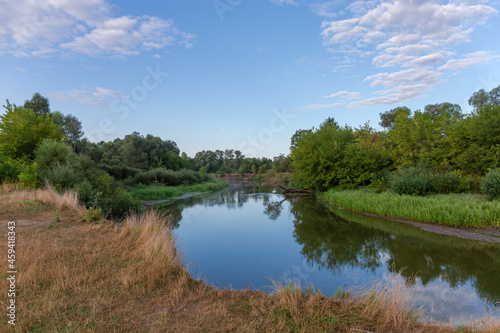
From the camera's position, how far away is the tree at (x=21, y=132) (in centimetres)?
1803

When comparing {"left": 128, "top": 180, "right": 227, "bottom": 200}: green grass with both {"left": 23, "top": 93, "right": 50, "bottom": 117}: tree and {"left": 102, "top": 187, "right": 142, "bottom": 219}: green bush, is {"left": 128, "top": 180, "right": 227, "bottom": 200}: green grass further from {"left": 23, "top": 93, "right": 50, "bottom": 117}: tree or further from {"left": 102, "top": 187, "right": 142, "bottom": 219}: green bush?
{"left": 23, "top": 93, "right": 50, "bottom": 117}: tree

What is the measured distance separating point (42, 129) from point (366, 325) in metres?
23.5

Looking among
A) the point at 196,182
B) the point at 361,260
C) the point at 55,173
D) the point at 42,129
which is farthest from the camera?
the point at 196,182

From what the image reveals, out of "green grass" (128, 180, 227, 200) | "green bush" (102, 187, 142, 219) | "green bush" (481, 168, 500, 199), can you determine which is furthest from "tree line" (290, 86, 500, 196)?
"green bush" (102, 187, 142, 219)

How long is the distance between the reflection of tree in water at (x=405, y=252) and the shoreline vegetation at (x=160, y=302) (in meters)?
2.69

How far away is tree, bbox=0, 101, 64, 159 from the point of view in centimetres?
1803

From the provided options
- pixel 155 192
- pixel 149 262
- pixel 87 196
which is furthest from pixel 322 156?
pixel 149 262

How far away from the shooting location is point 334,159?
24.8 metres

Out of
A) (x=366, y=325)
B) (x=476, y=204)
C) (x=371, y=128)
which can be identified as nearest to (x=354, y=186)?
(x=371, y=128)

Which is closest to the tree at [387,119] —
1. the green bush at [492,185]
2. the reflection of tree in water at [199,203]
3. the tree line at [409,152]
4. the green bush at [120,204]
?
the tree line at [409,152]

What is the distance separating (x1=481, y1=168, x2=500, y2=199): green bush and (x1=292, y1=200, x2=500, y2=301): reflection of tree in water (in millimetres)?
3595

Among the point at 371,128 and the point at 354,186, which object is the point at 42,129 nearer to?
the point at 354,186

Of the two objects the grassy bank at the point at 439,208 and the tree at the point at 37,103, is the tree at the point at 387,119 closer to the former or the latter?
the grassy bank at the point at 439,208

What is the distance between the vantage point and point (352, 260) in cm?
893
